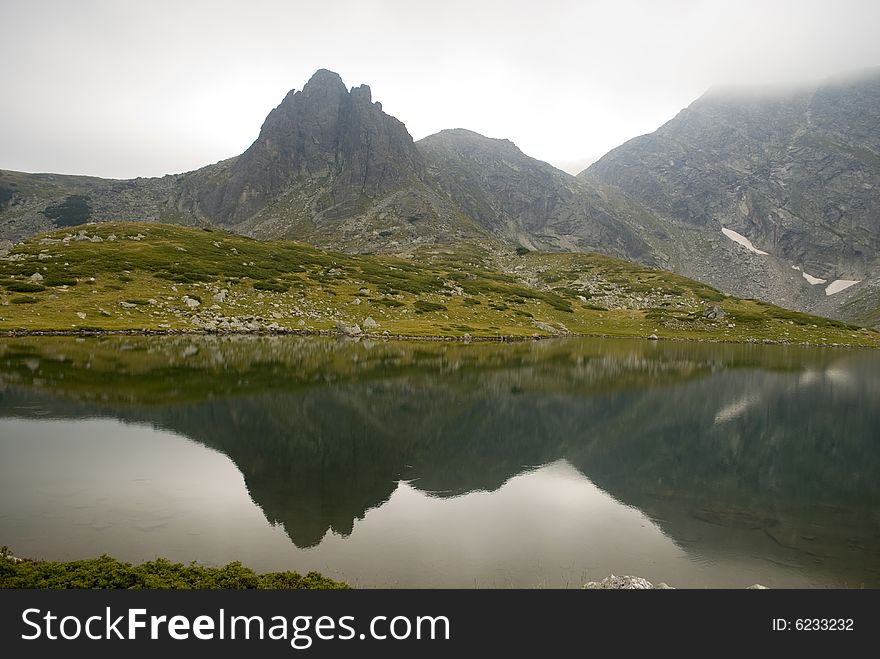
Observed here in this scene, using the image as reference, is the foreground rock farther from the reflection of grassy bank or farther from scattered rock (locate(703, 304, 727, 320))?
scattered rock (locate(703, 304, 727, 320))

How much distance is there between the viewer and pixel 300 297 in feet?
397

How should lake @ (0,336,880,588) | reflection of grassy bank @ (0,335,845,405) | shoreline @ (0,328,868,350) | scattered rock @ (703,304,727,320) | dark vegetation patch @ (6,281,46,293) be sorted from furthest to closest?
scattered rock @ (703,304,727,320), dark vegetation patch @ (6,281,46,293), shoreline @ (0,328,868,350), reflection of grassy bank @ (0,335,845,405), lake @ (0,336,880,588)

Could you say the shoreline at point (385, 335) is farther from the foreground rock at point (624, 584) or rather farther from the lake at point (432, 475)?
the foreground rock at point (624, 584)

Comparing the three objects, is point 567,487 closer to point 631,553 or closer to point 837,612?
point 631,553

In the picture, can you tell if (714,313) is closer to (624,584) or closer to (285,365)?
(285,365)

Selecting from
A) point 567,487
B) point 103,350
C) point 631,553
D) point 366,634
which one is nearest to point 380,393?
point 567,487

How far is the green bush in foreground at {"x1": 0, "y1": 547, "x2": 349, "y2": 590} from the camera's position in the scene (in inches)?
484

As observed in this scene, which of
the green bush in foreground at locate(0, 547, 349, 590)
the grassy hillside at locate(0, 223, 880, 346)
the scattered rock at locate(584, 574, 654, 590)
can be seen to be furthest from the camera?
the grassy hillside at locate(0, 223, 880, 346)

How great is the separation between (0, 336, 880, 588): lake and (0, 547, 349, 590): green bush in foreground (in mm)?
1969

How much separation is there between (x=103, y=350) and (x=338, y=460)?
5180cm

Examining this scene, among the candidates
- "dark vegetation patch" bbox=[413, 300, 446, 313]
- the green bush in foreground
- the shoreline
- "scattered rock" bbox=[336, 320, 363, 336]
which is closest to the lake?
the green bush in foreground

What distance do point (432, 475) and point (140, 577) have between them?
15473mm

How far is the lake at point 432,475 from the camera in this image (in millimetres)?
16922

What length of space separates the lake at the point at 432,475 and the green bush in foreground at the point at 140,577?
1.97 meters
